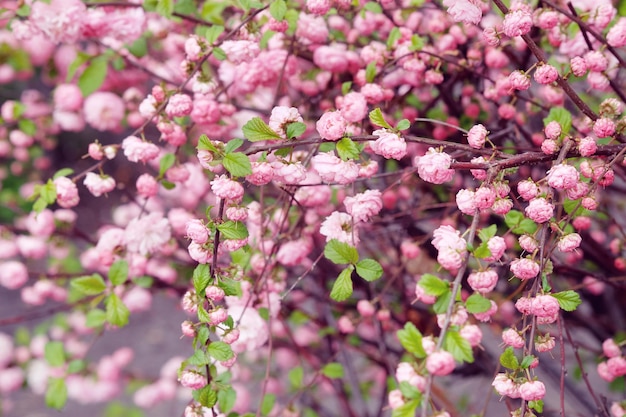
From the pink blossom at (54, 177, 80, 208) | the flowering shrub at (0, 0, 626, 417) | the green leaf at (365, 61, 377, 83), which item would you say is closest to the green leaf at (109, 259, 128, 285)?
the flowering shrub at (0, 0, 626, 417)

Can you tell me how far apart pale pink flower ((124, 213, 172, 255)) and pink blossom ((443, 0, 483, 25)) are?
56cm

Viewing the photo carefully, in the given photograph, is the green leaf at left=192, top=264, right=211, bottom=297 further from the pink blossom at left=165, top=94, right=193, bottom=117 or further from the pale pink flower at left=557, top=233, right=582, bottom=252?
the pale pink flower at left=557, top=233, right=582, bottom=252

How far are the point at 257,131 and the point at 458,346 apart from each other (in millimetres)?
313

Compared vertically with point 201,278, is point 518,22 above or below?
above

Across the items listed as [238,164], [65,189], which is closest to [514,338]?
[238,164]

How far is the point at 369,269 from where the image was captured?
2.28 feet

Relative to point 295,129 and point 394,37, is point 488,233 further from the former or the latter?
point 394,37

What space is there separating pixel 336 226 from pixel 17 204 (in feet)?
4.39

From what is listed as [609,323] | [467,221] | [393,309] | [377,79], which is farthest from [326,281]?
[609,323]

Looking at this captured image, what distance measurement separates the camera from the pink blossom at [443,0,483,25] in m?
0.64

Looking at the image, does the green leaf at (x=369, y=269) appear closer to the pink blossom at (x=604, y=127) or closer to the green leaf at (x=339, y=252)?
the green leaf at (x=339, y=252)

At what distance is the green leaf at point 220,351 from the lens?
65 centimetres

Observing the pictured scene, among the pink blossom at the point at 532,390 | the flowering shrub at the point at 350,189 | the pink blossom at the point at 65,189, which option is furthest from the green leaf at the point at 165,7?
the pink blossom at the point at 532,390

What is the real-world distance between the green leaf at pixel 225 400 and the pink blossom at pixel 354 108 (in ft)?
1.31
